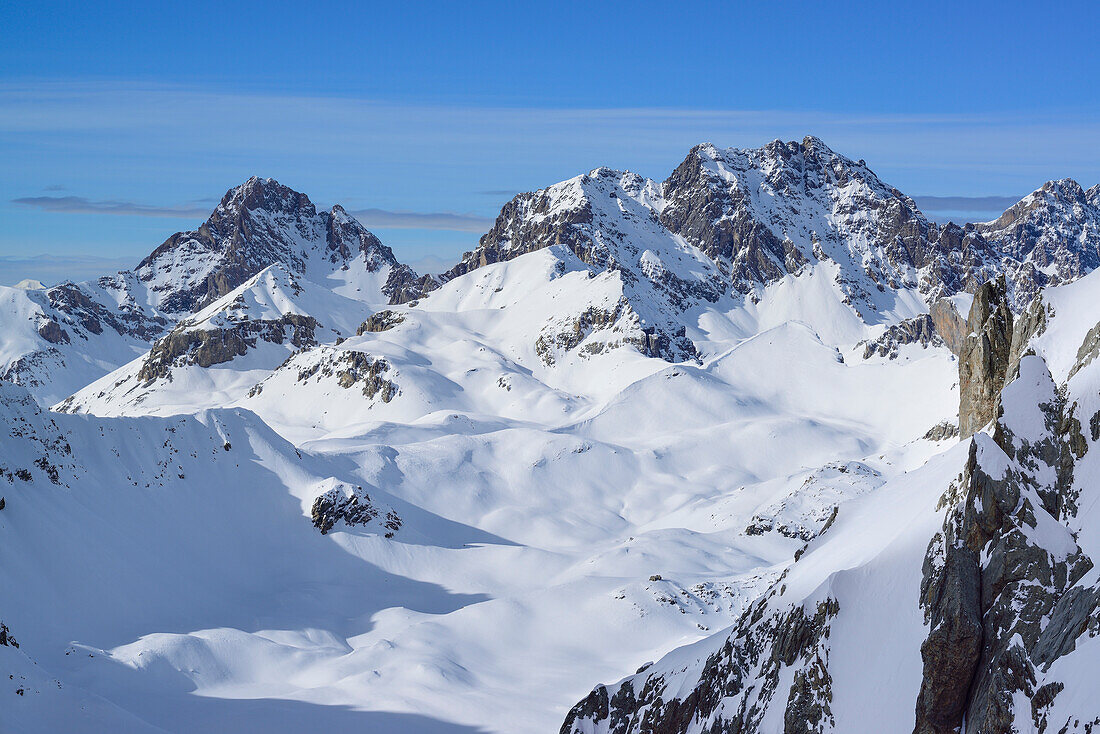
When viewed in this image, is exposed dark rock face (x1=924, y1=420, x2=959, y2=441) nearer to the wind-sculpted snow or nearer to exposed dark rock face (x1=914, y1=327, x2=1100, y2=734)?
the wind-sculpted snow

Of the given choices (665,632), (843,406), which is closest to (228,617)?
(665,632)

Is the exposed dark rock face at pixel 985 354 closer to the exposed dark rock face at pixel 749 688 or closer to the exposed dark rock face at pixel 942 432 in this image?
the exposed dark rock face at pixel 749 688

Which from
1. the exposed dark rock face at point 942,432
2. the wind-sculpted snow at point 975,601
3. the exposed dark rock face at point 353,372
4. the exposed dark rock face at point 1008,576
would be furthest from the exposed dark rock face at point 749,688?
the exposed dark rock face at point 353,372

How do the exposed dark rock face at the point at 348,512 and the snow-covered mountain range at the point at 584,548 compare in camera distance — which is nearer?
the snow-covered mountain range at the point at 584,548

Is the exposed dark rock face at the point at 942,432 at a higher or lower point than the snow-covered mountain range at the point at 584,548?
higher

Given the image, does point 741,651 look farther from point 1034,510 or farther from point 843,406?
point 843,406

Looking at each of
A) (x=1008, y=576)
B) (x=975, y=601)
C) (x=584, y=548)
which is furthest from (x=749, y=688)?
(x=584, y=548)

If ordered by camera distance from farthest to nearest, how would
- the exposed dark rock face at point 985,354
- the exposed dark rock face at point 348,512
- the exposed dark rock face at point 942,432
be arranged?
1. the exposed dark rock face at point 942,432
2. the exposed dark rock face at point 348,512
3. the exposed dark rock face at point 985,354
